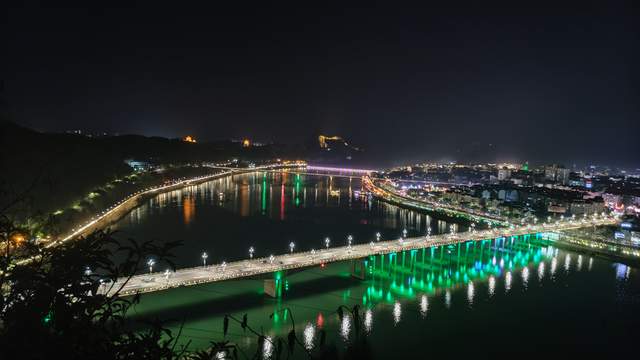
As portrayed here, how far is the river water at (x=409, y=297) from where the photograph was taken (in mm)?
6961

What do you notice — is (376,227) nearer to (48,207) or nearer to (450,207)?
(450,207)

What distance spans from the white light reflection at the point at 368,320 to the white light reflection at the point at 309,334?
85 centimetres

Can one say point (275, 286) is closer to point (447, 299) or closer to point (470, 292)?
point (447, 299)

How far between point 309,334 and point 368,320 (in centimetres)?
119

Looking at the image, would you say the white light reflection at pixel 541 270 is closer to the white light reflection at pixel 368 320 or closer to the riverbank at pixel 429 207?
the riverbank at pixel 429 207

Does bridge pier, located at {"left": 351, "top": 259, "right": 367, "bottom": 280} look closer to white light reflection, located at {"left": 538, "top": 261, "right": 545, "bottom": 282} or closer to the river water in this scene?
the river water

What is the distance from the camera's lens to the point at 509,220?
16.9 metres

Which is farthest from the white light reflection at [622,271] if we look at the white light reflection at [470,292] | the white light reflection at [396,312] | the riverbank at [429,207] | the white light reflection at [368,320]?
the white light reflection at [368,320]

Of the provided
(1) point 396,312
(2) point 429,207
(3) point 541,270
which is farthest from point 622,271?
(2) point 429,207

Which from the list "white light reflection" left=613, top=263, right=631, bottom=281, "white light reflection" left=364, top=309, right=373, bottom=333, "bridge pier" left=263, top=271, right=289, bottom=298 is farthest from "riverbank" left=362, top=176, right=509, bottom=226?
"bridge pier" left=263, top=271, right=289, bottom=298

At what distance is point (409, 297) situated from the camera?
8.85 meters

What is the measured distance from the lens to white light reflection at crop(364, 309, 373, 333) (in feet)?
23.9

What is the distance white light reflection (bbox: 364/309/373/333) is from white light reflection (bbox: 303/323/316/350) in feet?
2.80

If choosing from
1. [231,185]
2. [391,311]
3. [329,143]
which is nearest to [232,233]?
[391,311]
